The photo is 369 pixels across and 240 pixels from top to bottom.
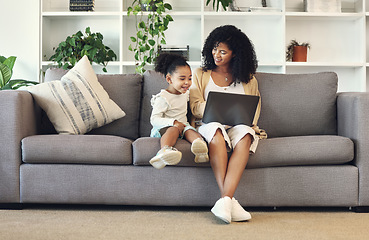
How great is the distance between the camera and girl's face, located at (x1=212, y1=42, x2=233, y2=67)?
2812 mm

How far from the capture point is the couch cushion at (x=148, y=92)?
2.96 metres

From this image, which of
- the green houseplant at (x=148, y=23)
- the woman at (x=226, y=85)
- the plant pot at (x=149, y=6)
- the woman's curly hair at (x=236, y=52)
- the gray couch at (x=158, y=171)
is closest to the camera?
the woman at (x=226, y=85)

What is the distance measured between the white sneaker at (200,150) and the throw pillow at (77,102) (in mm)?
775

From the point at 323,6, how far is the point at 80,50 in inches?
91.7

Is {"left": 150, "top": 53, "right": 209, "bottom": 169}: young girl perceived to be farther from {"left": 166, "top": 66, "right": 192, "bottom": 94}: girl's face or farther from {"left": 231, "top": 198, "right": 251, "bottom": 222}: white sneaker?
{"left": 231, "top": 198, "right": 251, "bottom": 222}: white sneaker

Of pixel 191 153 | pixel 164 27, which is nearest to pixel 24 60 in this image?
pixel 164 27

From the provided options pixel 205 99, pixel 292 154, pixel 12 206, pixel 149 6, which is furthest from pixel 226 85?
pixel 149 6

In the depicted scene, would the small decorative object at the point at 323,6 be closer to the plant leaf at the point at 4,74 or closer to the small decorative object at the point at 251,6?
the small decorative object at the point at 251,6

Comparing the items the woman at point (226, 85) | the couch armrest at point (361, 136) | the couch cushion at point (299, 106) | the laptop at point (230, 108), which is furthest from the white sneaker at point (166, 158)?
the couch armrest at point (361, 136)

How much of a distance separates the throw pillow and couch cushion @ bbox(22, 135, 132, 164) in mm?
276

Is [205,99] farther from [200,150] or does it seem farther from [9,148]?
[9,148]

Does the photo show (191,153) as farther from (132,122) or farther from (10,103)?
(10,103)

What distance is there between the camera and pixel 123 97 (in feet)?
9.84

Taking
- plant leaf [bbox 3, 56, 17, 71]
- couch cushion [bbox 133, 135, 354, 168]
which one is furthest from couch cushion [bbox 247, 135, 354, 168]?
plant leaf [bbox 3, 56, 17, 71]
